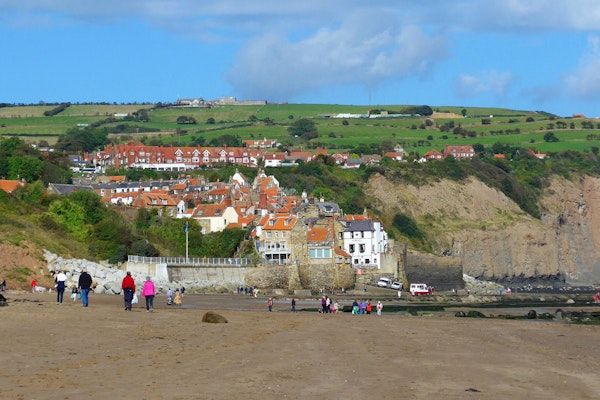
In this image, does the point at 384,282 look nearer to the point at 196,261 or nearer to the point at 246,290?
the point at 196,261

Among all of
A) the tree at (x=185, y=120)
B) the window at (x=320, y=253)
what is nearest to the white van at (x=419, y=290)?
the window at (x=320, y=253)

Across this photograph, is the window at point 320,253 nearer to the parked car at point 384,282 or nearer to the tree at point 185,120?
the parked car at point 384,282

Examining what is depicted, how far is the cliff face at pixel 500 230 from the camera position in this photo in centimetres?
10338

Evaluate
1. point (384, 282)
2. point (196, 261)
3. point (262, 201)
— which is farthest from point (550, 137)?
point (196, 261)

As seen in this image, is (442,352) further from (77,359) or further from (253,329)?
(77,359)

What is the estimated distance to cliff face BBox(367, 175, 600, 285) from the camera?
103375mm

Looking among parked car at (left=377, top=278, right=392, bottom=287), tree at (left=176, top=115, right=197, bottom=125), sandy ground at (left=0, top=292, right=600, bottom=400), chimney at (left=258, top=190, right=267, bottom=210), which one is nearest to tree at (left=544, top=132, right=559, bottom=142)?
tree at (left=176, top=115, right=197, bottom=125)

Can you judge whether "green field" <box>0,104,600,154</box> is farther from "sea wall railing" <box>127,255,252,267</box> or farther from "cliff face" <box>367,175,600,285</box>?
"sea wall railing" <box>127,255,252,267</box>

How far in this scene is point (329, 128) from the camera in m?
174

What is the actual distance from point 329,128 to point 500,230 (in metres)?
70.2

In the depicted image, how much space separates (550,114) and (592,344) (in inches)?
6716

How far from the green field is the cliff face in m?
27.5

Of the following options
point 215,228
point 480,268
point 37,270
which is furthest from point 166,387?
point 480,268

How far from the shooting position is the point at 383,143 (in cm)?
14950
